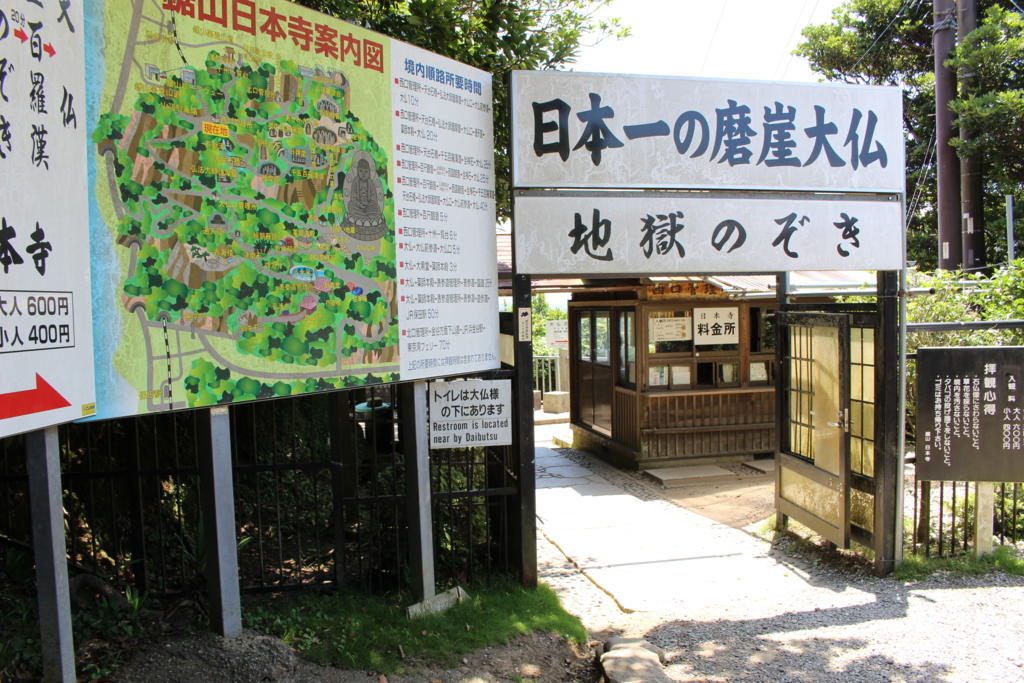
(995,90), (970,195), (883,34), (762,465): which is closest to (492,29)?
(762,465)

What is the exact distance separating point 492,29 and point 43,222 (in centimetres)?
538

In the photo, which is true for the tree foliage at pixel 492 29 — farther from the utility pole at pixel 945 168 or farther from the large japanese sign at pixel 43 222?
the utility pole at pixel 945 168

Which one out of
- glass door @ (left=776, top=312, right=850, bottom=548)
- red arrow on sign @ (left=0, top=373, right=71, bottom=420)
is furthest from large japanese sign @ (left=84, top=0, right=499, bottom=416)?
glass door @ (left=776, top=312, right=850, bottom=548)

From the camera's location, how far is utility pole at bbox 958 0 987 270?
13.4 meters

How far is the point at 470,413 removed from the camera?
227 inches

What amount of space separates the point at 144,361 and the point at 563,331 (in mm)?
→ 12224

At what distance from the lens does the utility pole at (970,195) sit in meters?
13.4

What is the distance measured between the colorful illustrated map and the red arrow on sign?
417mm

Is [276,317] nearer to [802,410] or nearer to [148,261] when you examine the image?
[148,261]

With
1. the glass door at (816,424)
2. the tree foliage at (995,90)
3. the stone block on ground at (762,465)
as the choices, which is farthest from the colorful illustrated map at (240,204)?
the tree foliage at (995,90)

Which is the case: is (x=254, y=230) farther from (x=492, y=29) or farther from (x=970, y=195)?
(x=970, y=195)

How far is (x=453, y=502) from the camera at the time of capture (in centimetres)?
636

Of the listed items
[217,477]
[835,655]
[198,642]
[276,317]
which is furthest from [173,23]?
[835,655]

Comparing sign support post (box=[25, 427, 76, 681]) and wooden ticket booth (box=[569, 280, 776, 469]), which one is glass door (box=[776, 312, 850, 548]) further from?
sign support post (box=[25, 427, 76, 681])
